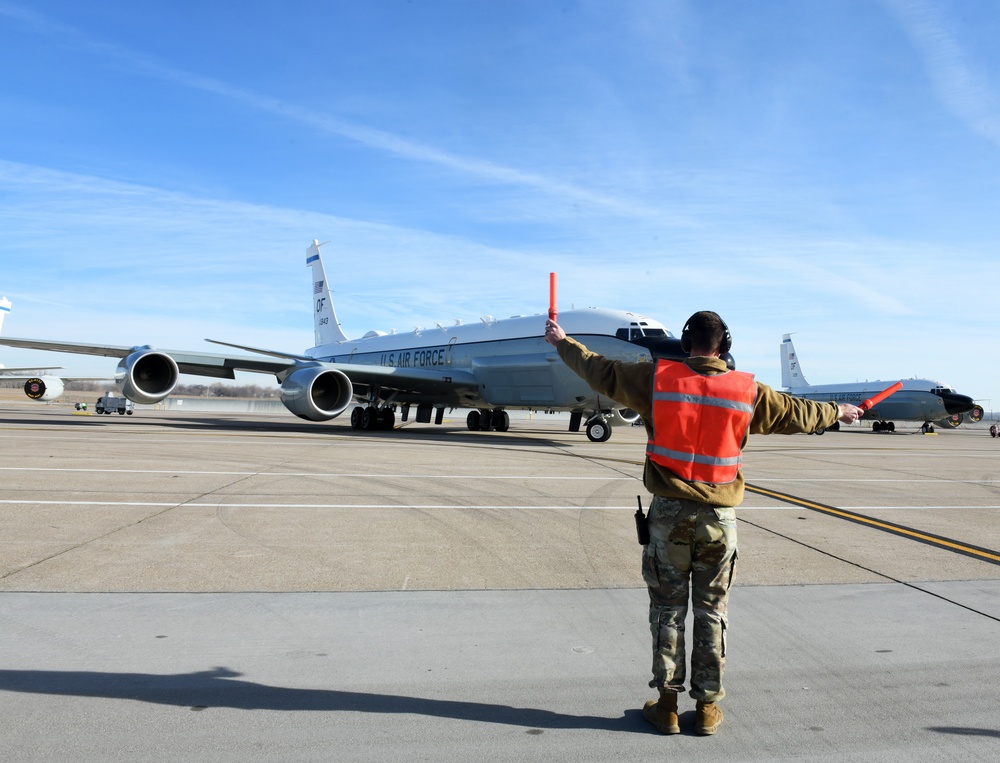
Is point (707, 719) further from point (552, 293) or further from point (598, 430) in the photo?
point (598, 430)

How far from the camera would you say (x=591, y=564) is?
5.72 metres

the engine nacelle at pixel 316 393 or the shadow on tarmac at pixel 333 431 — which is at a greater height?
the engine nacelle at pixel 316 393

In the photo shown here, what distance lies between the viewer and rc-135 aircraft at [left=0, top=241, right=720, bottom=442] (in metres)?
19.9

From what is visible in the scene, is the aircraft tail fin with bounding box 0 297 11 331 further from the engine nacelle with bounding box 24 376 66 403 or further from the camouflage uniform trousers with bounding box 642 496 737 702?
the camouflage uniform trousers with bounding box 642 496 737 702

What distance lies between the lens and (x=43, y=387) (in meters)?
38.0

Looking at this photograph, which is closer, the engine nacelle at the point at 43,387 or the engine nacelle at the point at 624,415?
the engine nacelle at the point at 624,415

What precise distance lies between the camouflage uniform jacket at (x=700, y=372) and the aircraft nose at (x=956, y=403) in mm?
46897

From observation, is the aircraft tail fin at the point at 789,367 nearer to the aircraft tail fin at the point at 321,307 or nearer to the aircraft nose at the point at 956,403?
the aircraft nose at the point at 956,403

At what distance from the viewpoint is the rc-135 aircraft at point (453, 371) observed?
1986 centimetres

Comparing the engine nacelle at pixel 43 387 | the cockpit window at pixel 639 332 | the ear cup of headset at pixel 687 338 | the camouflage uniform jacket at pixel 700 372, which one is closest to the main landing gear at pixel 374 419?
the cockpit window at pixel 639 332

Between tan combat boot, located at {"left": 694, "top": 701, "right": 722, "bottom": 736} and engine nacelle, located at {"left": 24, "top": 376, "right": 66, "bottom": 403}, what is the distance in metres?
41.2

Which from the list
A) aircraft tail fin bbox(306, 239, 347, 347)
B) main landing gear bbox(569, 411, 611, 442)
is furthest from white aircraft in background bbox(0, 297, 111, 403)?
main landing gear bbox(569, 411, 611, 442)

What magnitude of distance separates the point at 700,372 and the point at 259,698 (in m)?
2.48

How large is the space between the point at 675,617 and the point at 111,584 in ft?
12.3
